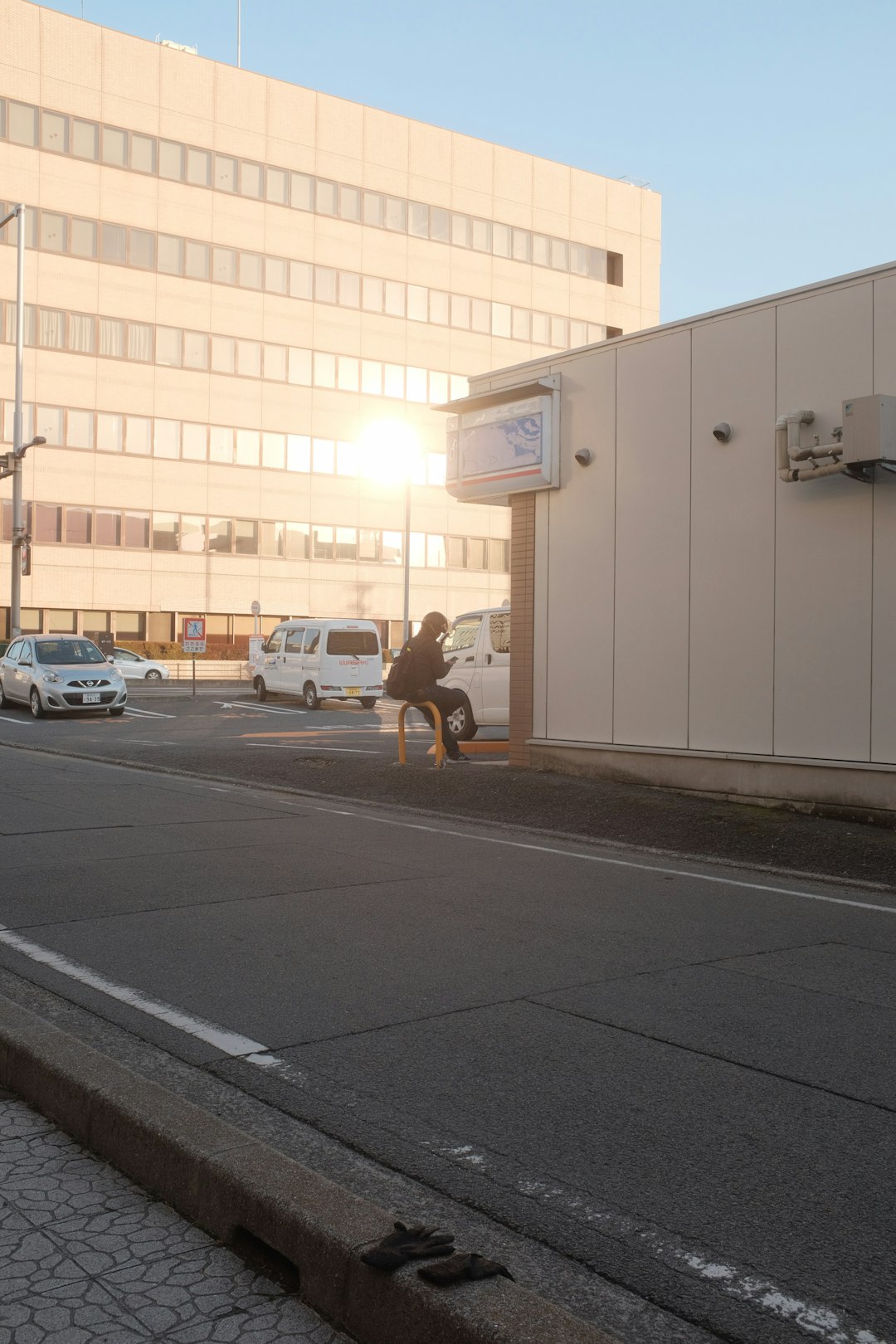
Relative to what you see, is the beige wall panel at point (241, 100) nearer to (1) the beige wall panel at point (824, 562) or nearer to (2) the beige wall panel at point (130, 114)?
(2) the beige wall panel at point (130, 114)

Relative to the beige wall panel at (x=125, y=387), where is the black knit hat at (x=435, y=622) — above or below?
below

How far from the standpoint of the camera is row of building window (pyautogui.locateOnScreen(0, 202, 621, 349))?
4975 cm

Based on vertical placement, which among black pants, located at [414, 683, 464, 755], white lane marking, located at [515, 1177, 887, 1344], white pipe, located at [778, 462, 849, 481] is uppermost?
white pipe, located at [778, 462, 849, 481]

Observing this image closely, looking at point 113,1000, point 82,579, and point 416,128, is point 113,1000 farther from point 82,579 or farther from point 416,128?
point 416,128

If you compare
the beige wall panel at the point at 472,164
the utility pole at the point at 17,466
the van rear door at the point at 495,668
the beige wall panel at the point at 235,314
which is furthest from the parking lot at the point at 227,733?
the beige wall panel at the point at 472,164

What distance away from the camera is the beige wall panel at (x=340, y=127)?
5506 centimetres

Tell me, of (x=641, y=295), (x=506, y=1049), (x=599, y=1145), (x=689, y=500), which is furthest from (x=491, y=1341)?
(x=641, y=295)

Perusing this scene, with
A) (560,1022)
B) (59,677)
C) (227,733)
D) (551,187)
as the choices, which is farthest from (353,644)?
(551,187)

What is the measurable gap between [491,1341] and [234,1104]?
5.85 feet

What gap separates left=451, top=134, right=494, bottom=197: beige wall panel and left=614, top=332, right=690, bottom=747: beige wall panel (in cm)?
4838

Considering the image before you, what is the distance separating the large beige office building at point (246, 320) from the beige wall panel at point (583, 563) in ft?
125

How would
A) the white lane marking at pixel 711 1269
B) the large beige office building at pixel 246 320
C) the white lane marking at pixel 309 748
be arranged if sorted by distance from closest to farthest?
the white lane marking at pixel 711 1269 < the white lane marking at pixel 309 748 < the large beige office building at pixel 246 320

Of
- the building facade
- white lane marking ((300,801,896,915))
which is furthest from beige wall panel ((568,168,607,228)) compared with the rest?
white lane marking ((300,801,896,915))

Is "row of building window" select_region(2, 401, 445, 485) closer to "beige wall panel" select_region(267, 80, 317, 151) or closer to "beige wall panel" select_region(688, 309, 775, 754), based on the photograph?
"beige wall panel" select_region(267, 80, 317, 151)
